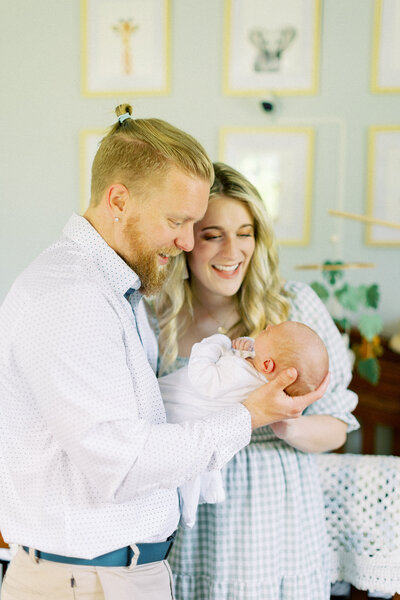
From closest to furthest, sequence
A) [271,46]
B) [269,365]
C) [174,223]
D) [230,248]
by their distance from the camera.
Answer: [174,223], [269,365], [230,248], [271,46]

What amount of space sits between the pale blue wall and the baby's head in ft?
6.46

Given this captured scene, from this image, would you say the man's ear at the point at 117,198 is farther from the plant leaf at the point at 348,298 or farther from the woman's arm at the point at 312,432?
the plant leaf at the point at 348,298

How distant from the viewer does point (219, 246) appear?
1.76 meters

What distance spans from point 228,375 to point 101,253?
0.42 meters

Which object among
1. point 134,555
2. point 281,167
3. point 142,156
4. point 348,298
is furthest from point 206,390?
point 281,167

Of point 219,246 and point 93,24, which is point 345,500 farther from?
point 93,24

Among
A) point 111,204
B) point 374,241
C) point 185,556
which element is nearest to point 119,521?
point 185,556

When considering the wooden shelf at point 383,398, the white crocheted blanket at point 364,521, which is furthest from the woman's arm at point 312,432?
the wooden shelf at point 383,398

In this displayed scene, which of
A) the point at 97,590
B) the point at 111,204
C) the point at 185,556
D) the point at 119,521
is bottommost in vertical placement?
the point at 185,556

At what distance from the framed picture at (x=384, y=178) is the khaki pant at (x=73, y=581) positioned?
2.44 m

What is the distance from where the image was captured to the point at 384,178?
332 centimetres

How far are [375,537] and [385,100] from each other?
230 cm

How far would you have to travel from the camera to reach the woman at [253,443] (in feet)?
5.40

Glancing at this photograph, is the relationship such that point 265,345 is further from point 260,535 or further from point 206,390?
point 260,535
